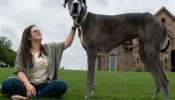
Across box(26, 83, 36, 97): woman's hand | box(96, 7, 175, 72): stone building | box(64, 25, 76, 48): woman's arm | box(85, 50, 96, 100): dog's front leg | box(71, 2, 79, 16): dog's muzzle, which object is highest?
box(96, 7, 175, 72): stone building

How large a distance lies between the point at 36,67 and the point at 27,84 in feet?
2.03

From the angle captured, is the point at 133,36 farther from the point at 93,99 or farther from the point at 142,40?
the point at 93,99

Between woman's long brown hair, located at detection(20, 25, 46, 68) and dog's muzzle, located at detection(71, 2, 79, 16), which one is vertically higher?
dog's muzzle, located at detection(71, 2, 79, 16)

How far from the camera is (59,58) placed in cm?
1091

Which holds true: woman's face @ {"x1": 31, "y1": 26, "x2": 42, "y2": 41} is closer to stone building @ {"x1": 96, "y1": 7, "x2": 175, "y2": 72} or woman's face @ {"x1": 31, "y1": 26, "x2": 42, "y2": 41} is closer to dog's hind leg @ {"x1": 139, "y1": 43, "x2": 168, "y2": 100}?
dog's hind leg @ {"x1": 139, "y1": 43, "x2": 168, "y2": 100}

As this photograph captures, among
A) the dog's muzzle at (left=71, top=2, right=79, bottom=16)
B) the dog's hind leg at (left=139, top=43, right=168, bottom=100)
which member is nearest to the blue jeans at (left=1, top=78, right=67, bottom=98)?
the dog's muzzle at (left=71, top=2, right=79, bottom=16)

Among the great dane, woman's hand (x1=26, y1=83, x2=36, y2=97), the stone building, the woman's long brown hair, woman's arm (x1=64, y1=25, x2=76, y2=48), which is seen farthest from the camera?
the stone building

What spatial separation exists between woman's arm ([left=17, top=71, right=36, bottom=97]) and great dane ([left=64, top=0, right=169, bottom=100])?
126cm

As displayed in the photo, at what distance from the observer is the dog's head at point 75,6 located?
10789 mm

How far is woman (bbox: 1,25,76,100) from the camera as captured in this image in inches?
412

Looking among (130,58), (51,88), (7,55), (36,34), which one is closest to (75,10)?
(36,34)

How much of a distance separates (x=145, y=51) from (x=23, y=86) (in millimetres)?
2698

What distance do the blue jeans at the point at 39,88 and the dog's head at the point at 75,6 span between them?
1505 millimetres

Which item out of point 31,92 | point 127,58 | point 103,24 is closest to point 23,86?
point 31,92
